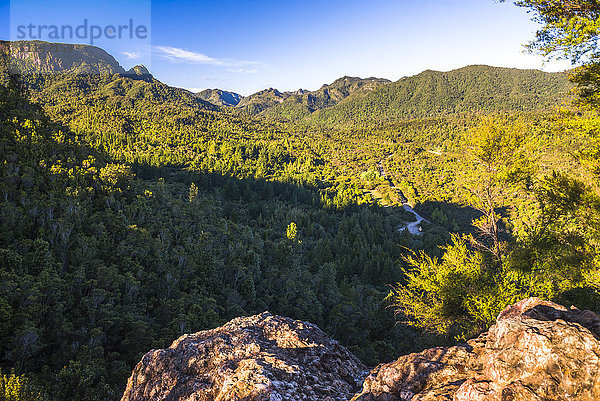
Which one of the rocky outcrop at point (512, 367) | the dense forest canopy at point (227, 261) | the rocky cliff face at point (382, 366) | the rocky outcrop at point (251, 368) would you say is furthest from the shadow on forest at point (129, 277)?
the rocky outcrop at point (512, 367)

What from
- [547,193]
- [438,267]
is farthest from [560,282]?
[438,267]

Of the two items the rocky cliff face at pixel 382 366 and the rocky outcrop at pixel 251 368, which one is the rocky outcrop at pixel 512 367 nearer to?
the rocky cliff face at pixel 382 366

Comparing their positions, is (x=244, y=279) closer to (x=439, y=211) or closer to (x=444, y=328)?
(x=444, y=328)

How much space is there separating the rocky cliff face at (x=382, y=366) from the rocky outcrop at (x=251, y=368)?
0.10 feet

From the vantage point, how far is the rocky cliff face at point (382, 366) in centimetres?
497

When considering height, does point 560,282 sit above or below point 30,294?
above

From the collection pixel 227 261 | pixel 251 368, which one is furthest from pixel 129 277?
pixel 251 368

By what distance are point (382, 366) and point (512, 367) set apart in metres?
3.21

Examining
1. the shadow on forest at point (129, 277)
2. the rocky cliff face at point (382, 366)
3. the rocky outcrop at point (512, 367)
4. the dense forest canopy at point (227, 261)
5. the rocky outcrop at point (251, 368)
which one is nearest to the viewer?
the rocky outcrop at point (512, 367)

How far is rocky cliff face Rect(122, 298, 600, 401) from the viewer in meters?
4.97

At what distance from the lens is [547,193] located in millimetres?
13258

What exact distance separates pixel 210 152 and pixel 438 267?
152405mm

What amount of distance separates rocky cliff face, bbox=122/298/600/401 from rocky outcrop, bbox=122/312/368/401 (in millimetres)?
30

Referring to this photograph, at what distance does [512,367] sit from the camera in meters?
5.29
